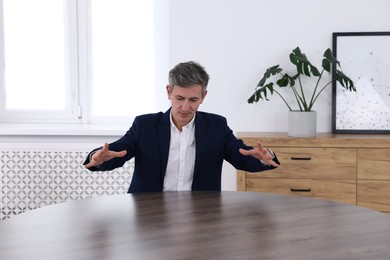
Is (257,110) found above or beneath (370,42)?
beneath

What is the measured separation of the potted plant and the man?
3.50ft

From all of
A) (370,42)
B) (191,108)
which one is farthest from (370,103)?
(191,108)

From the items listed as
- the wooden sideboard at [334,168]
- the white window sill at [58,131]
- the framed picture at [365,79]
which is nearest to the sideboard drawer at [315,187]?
the wooden sideboard at [334,168]

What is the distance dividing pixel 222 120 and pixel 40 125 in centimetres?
213

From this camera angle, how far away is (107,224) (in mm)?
1773

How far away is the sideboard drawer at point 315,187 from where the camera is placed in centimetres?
345

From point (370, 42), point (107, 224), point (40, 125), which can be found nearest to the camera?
point (107, 224)

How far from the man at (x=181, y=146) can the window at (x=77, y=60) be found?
5.66 feet

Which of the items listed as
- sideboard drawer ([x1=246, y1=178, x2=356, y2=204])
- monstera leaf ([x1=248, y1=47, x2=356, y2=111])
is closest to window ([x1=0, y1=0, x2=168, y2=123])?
monstera leaf ([x1=248, y1=47, x2=356, y2=111])

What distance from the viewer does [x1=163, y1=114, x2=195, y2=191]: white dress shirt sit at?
2.47 m

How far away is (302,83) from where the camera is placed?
3828 mm

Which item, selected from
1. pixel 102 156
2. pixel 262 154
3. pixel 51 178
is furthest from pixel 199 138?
pixel 51 178

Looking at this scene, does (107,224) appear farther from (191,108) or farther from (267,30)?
(267,30)

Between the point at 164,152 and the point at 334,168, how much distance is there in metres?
1.44
